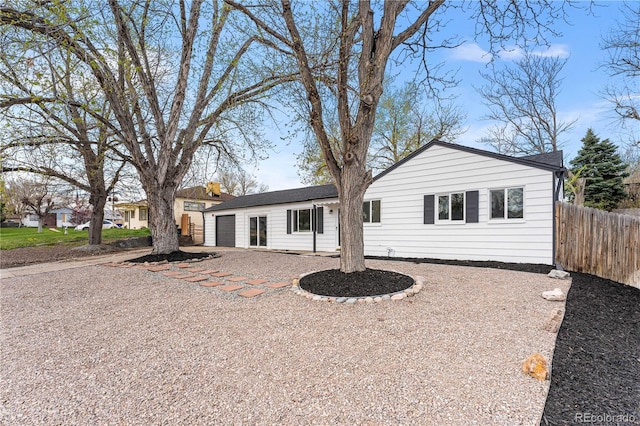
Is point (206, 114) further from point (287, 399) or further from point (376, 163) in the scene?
point (376, 163)

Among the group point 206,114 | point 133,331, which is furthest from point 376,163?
point 133,331

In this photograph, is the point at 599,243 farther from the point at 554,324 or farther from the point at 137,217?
the point at 137,217

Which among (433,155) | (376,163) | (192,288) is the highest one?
(376,163)

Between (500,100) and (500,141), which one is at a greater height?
(500,100)

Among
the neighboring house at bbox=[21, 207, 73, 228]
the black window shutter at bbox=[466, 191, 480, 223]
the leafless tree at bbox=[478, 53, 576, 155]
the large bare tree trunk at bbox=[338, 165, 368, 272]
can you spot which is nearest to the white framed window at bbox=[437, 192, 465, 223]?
the black window shutter at bbox=[466, 191, 480, 223]

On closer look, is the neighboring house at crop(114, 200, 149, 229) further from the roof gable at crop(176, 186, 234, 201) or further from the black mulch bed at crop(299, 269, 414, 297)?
the black mulch bed at crop(299, 269, 414, 297)

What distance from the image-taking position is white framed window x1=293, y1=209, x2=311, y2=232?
1227 centimetres

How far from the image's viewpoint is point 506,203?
7.59m

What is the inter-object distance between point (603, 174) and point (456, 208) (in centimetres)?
1303

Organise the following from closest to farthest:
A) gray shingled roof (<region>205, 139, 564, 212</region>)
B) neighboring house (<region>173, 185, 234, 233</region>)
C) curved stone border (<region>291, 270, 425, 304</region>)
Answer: curved stone border (<region>291, 270, 425, 304</region>) → gray shingled roof (<region>205, 139, 564, 212</region>) → neighboring house (<region>173, 185, 234, 233</region>)

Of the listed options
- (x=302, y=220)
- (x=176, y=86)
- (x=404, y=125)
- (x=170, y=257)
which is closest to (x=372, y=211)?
(x=302, y=220)

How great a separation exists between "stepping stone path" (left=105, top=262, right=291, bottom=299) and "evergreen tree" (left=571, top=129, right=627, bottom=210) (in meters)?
17.8

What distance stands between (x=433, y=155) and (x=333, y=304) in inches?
254

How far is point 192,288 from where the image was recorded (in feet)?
17.3
